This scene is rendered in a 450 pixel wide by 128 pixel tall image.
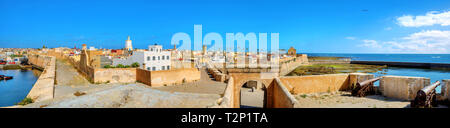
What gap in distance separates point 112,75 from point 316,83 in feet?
48.2

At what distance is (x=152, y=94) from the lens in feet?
14.8

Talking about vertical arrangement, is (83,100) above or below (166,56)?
below

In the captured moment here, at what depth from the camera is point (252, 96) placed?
14.1 metres

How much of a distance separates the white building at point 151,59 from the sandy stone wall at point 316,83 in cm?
1549

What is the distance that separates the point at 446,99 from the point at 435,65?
52686 millimetres

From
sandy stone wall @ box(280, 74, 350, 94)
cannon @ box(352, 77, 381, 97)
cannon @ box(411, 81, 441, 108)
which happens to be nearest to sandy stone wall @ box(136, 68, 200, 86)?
sandy stone wall @ box(280, 74, 350, 94)

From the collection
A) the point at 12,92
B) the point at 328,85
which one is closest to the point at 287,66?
the point at 328,85

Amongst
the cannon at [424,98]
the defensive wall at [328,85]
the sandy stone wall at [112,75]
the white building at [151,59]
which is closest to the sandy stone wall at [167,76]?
the sandy stone wall at [112,75]

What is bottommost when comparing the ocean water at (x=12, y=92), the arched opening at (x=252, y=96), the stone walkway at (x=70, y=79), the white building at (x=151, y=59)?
the ocean water at (x=12, y=92)

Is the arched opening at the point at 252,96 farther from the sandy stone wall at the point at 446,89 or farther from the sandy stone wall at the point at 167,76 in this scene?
the sandy stone wall at the point at 446,89

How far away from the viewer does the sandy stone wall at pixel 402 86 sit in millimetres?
8379
